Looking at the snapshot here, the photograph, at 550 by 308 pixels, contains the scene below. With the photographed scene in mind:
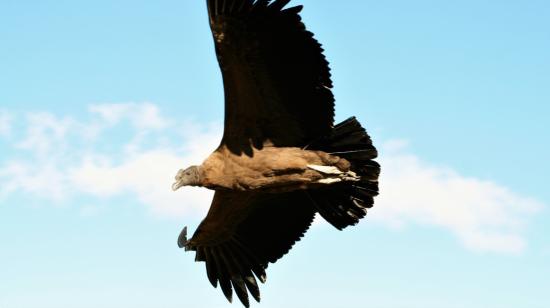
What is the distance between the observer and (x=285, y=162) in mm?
10477

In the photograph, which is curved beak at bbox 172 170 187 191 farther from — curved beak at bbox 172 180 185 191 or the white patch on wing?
the white patch on wing

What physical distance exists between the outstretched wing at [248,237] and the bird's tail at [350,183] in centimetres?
47

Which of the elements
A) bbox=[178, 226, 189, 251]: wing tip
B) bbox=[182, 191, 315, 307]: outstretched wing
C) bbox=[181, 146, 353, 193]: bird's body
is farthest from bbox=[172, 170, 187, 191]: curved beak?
bbox=[178, 226, 189, 251]: wing tip

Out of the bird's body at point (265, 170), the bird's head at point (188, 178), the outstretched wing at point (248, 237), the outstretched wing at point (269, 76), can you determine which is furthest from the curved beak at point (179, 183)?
the outstretched wing at point (248, 237)

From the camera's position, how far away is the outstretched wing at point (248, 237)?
1194 centimetres

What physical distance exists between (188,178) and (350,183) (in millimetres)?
2096

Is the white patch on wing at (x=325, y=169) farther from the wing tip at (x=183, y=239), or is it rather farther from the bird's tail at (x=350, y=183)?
the wing tip at (x=183, y=239)

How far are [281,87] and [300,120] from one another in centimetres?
59

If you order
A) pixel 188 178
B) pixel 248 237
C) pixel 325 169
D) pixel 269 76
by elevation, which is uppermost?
pixel 269 76

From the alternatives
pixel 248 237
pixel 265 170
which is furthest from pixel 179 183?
pixel 248 237

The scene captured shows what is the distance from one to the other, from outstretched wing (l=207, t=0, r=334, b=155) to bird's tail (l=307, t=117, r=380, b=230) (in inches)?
9.3

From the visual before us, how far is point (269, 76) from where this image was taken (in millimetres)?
9992

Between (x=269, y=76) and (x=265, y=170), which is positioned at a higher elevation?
(x=269, y=76)

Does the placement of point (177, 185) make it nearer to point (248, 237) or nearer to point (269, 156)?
point (269, 156)
